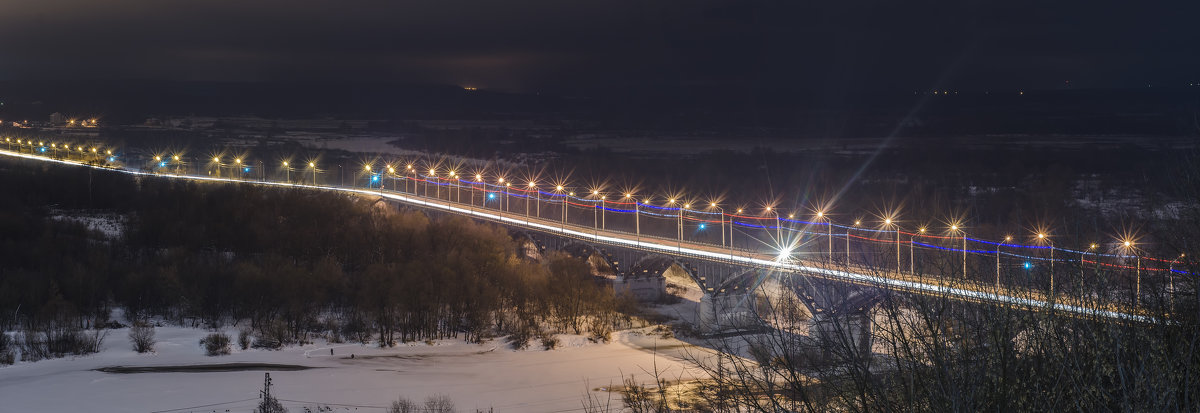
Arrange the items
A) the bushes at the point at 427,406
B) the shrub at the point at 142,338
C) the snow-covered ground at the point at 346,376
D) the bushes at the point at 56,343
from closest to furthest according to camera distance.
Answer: the bushes at the point at 427,406 → the snow-covered ground at the point at 346,376 → the bushes at the point at 56,343 → the shrub at the point at 142,338

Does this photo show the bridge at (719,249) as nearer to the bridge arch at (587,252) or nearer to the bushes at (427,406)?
the bridge arch at (587,252)

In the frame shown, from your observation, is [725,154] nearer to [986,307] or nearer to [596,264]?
[596,264]

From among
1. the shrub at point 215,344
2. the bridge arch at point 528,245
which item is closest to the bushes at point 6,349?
the shrub at point 215,344

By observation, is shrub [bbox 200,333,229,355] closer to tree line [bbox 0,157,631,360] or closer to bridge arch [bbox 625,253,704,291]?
tree line [bbox 0,157,631,360]

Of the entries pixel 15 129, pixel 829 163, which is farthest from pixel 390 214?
pixel 15 129

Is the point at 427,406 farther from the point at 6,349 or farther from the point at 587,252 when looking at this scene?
the point at 587,252

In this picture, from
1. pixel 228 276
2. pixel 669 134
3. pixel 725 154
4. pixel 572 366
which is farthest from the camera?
pixel 669 134
